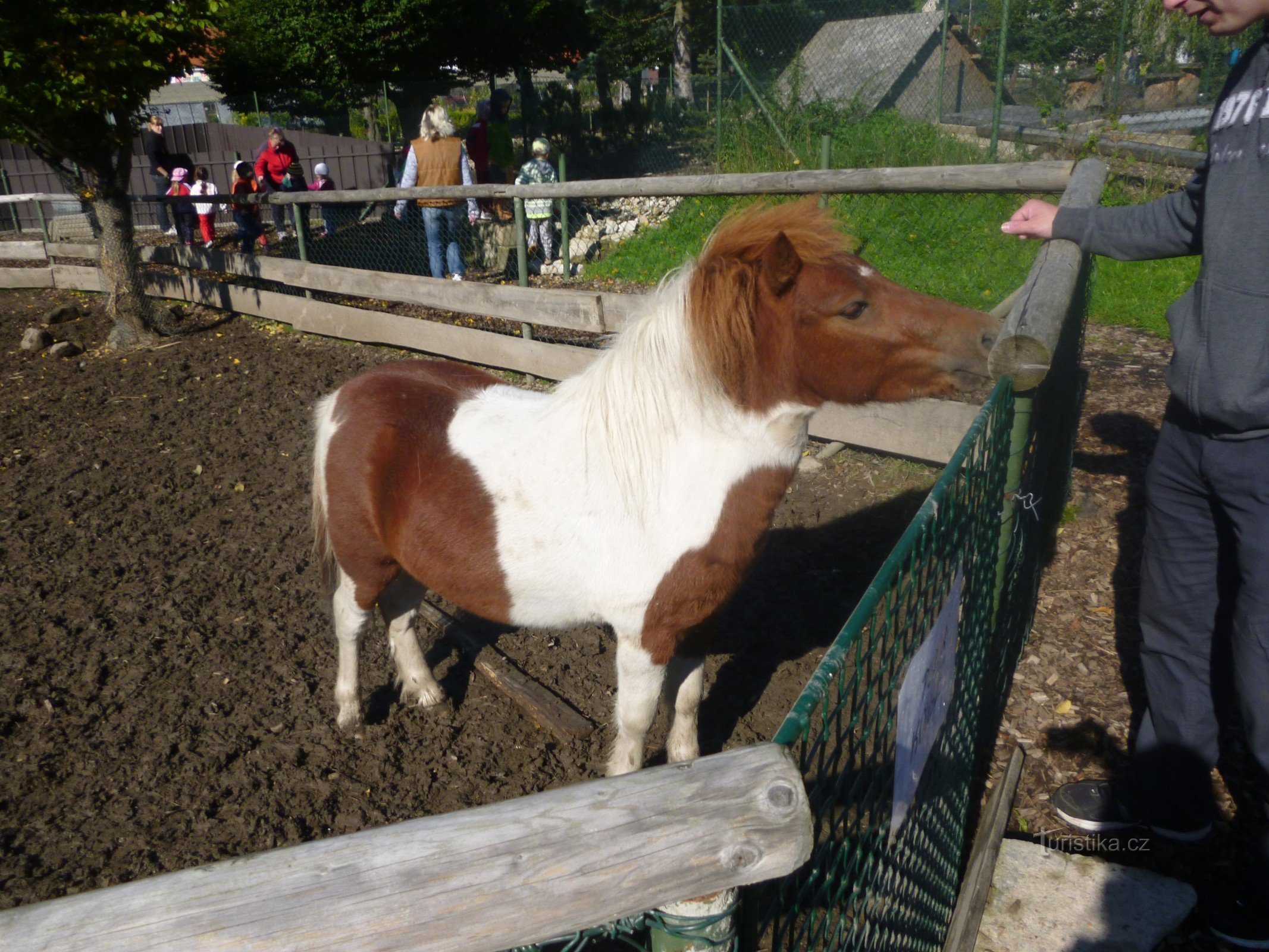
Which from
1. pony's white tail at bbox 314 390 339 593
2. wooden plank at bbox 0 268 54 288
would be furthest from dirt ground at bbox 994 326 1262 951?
wooden plank at bbox 0 268 54 288

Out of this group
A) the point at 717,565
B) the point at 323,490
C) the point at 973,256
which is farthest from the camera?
the point at 973,256

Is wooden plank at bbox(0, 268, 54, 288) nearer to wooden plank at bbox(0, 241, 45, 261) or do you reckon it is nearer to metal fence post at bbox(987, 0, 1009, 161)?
wooden plank at bbox(0, 241, 45, 261)

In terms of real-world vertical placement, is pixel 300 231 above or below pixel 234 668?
above

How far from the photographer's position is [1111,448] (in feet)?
14.8

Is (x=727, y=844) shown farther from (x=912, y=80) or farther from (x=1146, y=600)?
(x=912, y=80)

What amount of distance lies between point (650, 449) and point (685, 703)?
3.32 ft

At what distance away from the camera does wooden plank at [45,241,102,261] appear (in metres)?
11.1

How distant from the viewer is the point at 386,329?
7.32 m

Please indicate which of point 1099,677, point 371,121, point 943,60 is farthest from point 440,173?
point 371,121

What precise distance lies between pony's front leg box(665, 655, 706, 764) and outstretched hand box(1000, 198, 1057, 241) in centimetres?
170

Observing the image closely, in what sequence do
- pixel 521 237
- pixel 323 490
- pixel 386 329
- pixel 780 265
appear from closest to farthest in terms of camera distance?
pixel 780 265 → pixel 323 490 → pixel 521 237 → pixel 386 329

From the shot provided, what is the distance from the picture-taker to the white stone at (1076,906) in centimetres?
212

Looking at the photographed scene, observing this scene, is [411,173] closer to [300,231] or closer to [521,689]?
[300,231]

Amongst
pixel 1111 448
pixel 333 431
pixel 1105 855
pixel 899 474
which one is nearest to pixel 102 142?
pixel 333 431
